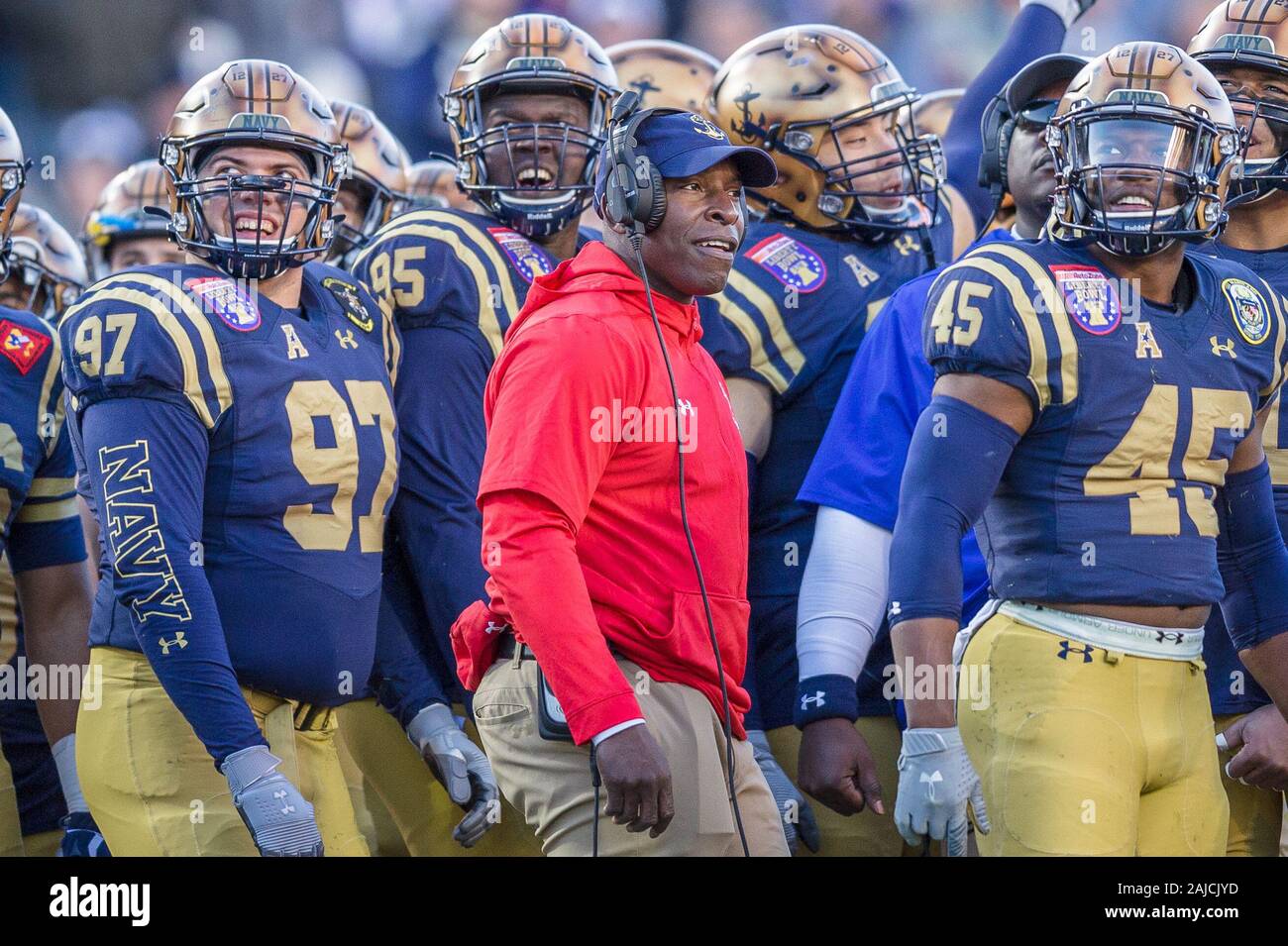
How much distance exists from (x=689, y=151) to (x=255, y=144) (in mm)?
905

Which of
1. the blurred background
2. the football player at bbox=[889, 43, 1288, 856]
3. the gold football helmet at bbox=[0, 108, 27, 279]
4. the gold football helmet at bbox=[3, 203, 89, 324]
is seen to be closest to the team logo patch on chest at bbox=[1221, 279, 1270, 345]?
the football player at bbox=[889, 43, 1288, 856]

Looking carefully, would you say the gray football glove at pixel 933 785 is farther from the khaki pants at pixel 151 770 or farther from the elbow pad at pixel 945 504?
the khaki pants at pixel 151 770

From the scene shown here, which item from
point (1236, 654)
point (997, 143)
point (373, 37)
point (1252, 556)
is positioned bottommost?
point (1236, 654)

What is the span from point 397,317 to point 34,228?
6.21 feet

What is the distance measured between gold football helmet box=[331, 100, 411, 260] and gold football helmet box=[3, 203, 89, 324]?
0.78m

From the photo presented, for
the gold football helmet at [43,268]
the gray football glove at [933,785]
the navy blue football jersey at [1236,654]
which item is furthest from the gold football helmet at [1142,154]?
the gold football helmet at [43,268]

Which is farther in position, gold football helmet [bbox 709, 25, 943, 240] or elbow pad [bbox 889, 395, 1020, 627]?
gold football helmet [bbox 709, 25, 943, 240]

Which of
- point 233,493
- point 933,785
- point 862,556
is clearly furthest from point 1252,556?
point 233,493

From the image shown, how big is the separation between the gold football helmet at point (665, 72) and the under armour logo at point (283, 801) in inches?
109

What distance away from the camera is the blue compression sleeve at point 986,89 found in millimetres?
4832

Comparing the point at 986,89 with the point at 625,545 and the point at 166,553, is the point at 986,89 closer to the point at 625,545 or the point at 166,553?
the point at 625,545

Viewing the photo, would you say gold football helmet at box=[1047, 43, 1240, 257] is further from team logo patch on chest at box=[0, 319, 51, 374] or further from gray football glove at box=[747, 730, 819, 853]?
team logo patch on chest at box=[0, 319, 51, 374]

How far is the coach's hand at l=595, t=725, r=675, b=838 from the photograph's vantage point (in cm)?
253

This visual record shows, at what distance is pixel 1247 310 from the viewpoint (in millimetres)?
3252
